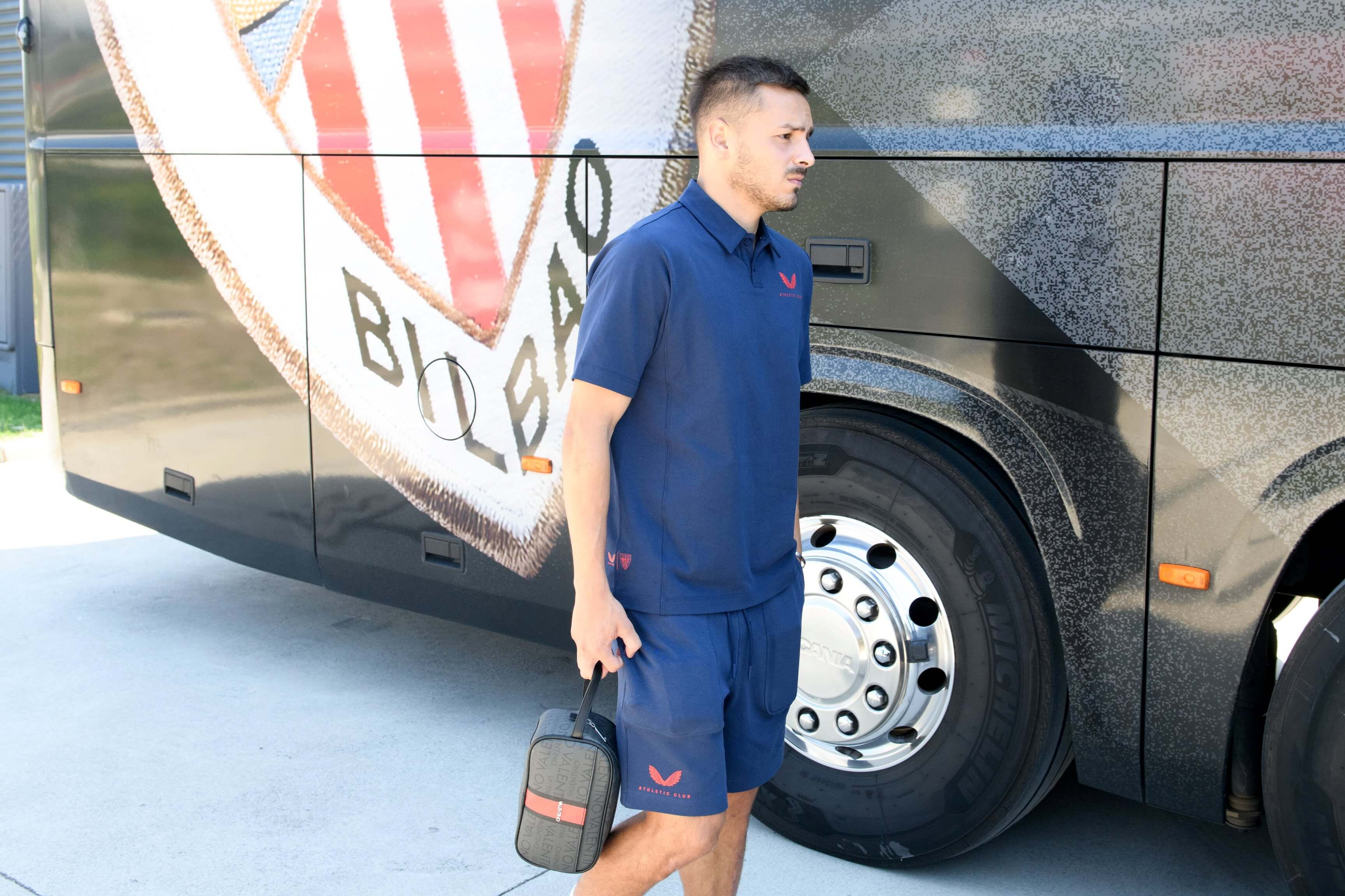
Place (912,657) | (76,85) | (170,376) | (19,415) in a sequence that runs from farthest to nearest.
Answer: (19,415)
(76,85)
(170,376)
(912,657)

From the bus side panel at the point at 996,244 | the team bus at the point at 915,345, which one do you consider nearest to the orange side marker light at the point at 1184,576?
the team bus at the point at 915,345

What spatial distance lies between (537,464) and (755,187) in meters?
1.62

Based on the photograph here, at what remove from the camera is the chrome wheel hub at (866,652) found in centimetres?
312

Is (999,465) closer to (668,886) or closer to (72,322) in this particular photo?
(668,886)

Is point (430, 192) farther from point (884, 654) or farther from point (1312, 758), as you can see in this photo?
point (1312, 758)

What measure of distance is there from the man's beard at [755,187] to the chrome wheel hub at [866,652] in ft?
3.53

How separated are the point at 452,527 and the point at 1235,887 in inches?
90.5

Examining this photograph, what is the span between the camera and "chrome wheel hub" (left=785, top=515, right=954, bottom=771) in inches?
123

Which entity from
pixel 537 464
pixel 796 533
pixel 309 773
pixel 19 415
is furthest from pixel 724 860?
pixel 19 415

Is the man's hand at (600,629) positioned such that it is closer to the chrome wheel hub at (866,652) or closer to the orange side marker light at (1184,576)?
the chrome wheel hub at (866,652)

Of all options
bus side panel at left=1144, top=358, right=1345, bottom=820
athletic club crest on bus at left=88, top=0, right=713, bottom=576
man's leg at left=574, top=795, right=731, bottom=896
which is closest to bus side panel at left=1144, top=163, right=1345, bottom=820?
bus side panel at left=1144, top=358, right=1345, bottom=820

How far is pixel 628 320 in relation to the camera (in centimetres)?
216

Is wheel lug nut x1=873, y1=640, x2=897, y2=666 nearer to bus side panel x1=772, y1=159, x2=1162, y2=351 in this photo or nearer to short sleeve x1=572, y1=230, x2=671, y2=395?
bus side panel x1=772, y1=159, x2=1162, y2=351

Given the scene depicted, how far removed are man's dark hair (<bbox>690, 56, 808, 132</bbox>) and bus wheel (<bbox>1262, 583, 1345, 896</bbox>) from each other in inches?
55.6
